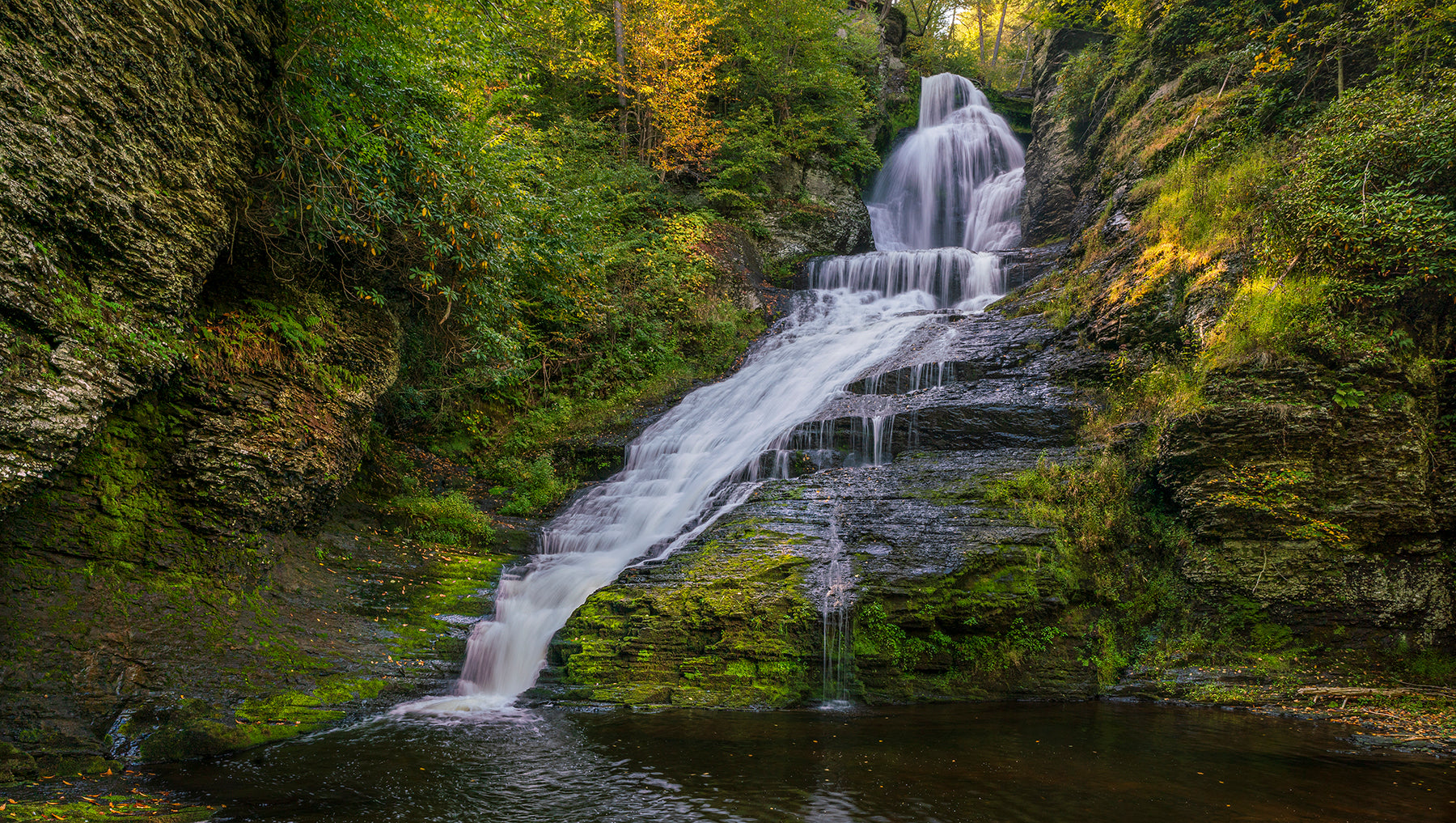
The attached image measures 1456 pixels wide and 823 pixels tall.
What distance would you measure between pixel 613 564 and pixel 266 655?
4.09 metres

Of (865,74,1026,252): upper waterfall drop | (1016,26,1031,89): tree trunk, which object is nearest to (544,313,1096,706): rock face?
(865,74,1026,252): upper waterfall drop

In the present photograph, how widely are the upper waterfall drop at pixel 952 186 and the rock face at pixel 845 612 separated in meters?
13.6

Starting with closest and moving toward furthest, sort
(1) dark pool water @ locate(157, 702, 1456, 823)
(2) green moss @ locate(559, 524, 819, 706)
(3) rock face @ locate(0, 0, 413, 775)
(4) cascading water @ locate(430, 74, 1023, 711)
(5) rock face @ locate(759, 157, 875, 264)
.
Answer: (1) dark pool water @ locate(157, 702, 1456, 823), (3) rock face @ locate(0, 0, 413, 775), (2) green moss @ locate(559, 524, 819, 706), (4) cascading water @ locate(430, 74, 1023, 711), (5) rock face @ locate(759, 157, 875, 264)

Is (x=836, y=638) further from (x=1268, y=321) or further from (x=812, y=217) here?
(x=812, y=217)

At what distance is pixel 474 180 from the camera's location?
28.9 ft

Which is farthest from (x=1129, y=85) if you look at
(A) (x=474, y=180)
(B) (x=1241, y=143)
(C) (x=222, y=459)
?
(C) (x=222, y=459)

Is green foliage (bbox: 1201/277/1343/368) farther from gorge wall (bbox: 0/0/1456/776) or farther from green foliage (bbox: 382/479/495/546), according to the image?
green foliage (bbox: 382/479/495/546)

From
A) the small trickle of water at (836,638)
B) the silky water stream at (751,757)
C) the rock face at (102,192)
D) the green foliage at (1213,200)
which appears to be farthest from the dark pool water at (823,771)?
the green foliage at (1213,200)

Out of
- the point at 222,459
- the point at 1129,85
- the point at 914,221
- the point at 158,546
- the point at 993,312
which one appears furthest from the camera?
the point at 914,221

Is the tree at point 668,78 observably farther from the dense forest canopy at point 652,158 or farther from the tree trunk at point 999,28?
the tree trunk at point 999,28

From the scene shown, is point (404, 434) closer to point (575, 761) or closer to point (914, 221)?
point (575, 761)

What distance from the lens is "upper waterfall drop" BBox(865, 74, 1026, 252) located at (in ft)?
67.8

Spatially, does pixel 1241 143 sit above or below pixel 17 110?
above

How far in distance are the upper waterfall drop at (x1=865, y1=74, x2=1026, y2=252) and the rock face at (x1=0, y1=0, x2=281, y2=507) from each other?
1803cm
